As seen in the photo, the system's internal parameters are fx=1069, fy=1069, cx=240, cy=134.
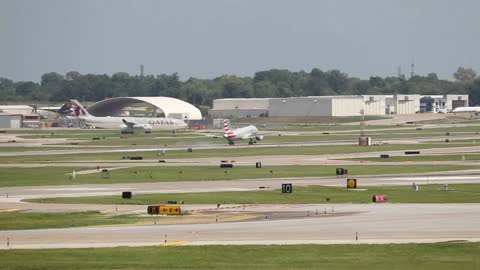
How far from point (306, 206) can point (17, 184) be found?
3575cm

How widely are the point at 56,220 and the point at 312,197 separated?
73.5ft

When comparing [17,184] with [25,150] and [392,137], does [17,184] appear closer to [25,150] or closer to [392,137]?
[25,150]

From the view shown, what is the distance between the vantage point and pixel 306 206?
77438 mm

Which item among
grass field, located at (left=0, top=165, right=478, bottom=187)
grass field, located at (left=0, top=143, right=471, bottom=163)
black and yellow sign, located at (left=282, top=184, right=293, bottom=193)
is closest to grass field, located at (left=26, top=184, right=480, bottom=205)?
black and yellow sign, located at (left=282, top=184, right=293, bottom=193)

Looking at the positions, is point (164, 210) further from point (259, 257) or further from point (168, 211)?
point (259, 257)

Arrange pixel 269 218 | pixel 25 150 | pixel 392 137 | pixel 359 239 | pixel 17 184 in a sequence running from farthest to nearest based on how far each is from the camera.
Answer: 1. pixel 392 137
2. pixel 25 150
3. pixel 17 184
4. pixel 269 218
5. pixel 359 239

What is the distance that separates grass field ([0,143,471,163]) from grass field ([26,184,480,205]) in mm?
53721

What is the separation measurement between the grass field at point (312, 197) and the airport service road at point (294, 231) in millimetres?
8607

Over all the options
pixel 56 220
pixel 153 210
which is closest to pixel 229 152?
pixel 153 210

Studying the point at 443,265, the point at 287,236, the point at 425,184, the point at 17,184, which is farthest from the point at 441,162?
the point at 443,265

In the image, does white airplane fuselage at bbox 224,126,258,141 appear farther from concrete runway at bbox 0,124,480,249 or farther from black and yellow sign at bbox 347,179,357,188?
concrete runway at bbox 0,124,480,249

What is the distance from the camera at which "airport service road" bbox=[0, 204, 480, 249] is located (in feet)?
193

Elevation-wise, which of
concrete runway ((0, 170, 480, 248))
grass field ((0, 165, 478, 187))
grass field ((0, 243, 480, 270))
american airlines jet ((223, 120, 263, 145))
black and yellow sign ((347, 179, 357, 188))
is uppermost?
american airlines jet ((223, 120, 263, 145))

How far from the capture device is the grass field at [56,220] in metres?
67.9
